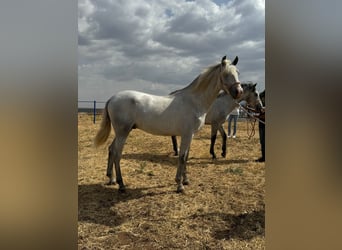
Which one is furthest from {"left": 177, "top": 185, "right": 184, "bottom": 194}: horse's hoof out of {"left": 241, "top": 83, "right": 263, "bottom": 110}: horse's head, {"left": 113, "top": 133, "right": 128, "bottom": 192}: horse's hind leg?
{"left": 241, "top": 83, "right": 263, "bottom": 110}: horse's head

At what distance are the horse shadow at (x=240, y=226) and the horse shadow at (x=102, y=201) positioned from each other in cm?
90

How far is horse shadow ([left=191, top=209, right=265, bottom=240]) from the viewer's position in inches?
101

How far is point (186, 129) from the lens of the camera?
3.90 meters

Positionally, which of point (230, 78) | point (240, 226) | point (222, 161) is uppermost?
point (230, 78)

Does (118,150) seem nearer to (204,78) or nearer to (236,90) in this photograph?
(204,78)

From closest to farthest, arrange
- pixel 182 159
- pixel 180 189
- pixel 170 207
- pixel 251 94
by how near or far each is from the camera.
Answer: pixel 170 207, pixel 180 189, pixel 182 159, pixel 251 94

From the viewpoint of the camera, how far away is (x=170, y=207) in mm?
3303

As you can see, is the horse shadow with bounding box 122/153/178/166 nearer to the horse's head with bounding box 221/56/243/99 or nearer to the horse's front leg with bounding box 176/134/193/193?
the horse's front leg with bounding box 176/134/193/193

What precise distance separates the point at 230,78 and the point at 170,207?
6.14 ft

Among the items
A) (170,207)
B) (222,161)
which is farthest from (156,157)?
(170,207)
